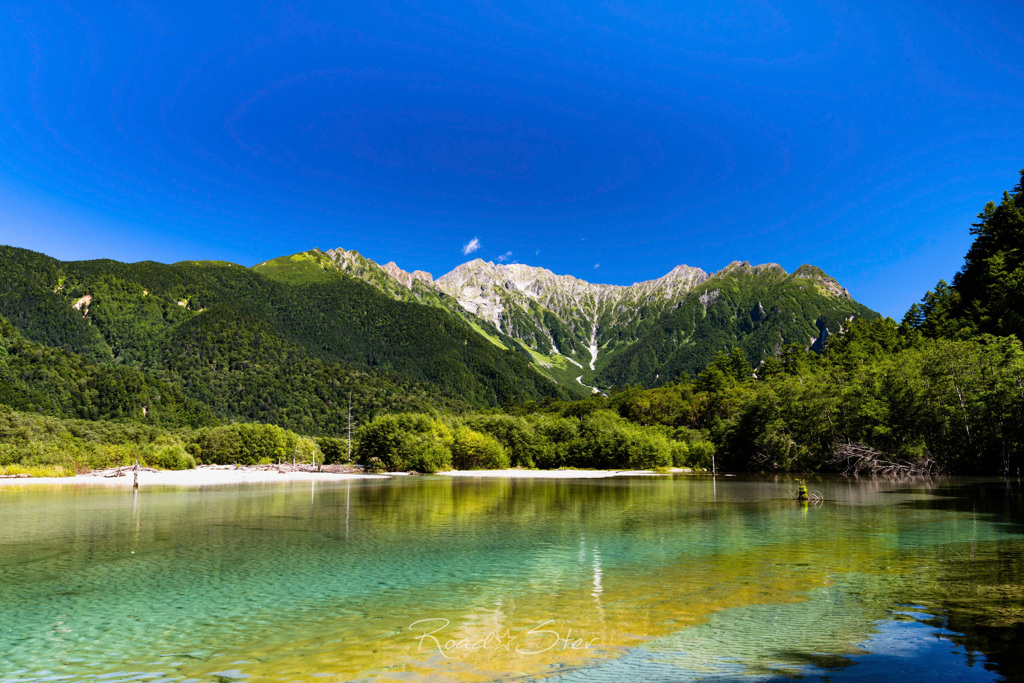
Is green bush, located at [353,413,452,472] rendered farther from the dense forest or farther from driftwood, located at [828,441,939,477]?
driftwood, located at [828,441,939,477]

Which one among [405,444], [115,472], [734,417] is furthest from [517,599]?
[734,417]

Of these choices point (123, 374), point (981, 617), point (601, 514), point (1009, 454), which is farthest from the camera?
point (123, 374)

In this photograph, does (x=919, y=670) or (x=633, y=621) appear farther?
(x=633, y=621)

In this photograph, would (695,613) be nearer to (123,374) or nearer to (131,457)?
(131,457)

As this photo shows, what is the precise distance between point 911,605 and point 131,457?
397 ft

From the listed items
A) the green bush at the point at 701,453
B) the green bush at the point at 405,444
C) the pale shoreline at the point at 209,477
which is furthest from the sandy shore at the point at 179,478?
the green bush at the point at 701,453

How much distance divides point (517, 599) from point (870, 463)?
83.2 m

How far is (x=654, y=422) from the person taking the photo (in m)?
146

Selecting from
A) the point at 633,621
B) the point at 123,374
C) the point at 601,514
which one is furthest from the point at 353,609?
the point at 123,374

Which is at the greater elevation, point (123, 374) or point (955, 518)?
point (123, 374)

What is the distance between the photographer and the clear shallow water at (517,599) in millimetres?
11406

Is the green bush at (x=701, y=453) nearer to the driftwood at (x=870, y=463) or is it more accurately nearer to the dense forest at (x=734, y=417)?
the dense forest at (x=734, y=417)

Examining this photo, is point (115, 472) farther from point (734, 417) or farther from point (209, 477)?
point (734, 417)

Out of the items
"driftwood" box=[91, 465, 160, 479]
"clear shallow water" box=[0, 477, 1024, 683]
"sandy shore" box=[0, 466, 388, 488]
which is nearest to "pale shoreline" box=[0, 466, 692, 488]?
"sandy shore" box=[0, 466, 388, 488]
